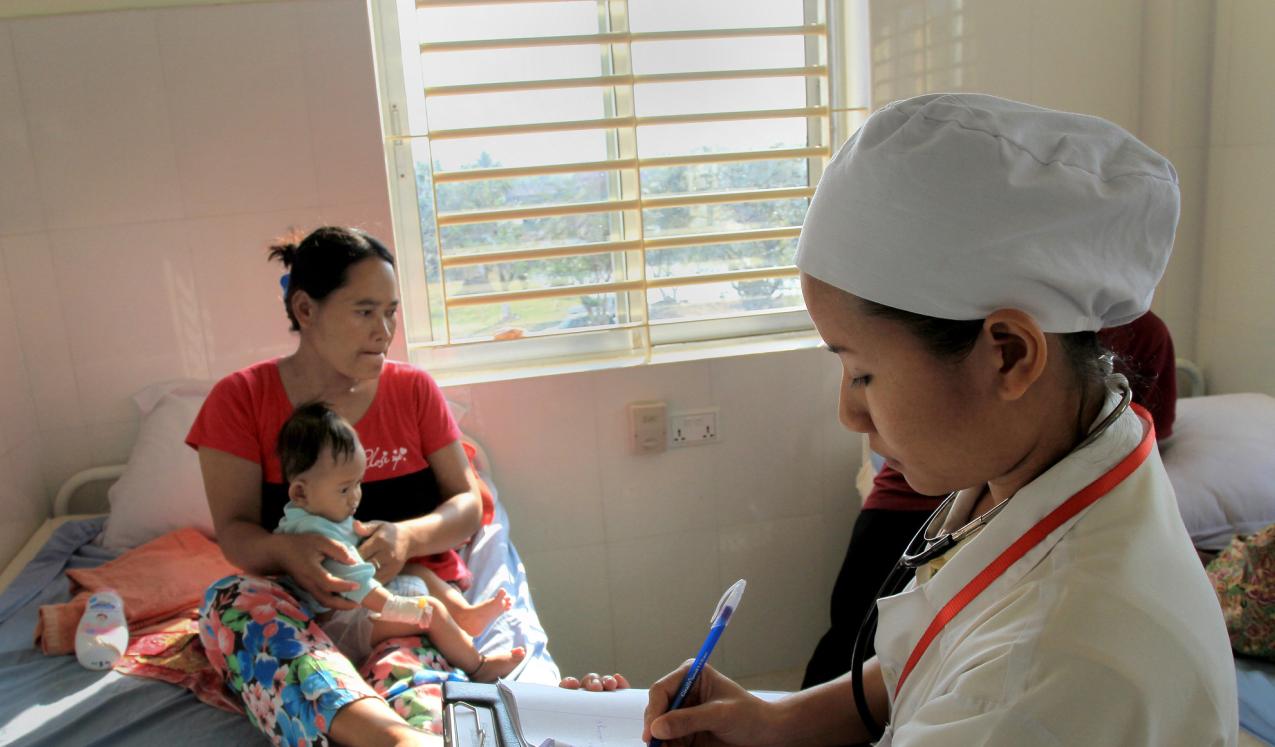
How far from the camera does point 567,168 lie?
2602 mm

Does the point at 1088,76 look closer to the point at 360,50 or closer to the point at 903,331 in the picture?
the point at 360,50

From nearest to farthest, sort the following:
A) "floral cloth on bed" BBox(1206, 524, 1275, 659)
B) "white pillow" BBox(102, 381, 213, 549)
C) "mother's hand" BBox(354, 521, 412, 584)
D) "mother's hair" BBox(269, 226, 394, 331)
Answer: "floral cloth on bed" BBox(1206, 524, 1275, 659) < "mother's hand" BBox(354, 521, 412, 584) < "mother's hair" BBox(269, 226, 394, 331) < "white pillow" BBox(102, 381, 213, 549)

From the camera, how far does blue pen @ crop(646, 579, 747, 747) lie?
1.03m

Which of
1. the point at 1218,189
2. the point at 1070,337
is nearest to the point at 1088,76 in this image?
the point at 1218,189

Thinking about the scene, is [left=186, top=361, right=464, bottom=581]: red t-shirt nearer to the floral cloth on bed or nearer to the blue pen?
the blue pen

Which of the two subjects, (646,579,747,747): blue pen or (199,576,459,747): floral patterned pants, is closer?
(646,579,747,747): blue pen

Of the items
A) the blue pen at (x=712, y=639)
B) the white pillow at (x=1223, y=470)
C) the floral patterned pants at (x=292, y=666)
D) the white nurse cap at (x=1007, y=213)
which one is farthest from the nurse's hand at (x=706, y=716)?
the white pillow at (x=1223, y=470)

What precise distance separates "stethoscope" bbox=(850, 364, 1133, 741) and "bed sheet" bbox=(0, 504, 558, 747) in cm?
88

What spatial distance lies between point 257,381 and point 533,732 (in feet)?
3.79

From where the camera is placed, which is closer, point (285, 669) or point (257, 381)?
point (285, 669)

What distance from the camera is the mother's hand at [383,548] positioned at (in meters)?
1.91

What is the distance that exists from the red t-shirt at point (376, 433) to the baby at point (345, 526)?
4.9 inches

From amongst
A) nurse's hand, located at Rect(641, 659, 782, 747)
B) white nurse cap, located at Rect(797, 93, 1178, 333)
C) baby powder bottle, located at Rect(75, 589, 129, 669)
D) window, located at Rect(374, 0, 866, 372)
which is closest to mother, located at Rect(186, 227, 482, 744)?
baby powder bottle, located at Rect(75, 589, 129, 669)

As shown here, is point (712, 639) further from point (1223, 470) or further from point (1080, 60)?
point (1080, 60)
